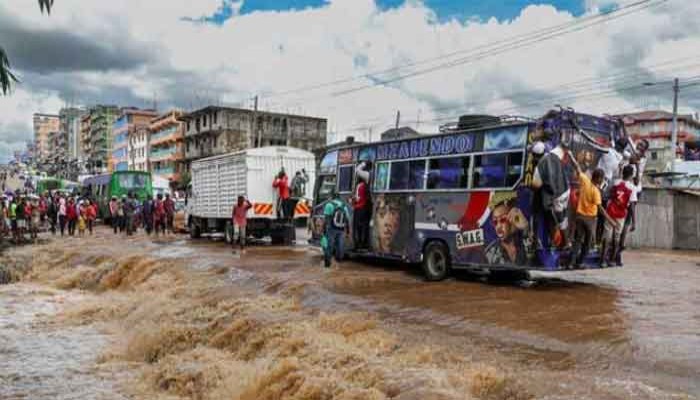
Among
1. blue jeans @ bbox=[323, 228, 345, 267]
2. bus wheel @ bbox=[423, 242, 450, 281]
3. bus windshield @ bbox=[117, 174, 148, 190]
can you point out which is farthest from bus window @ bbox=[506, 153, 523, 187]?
bus windshield @ bbox=[117, 174, 148, 190]

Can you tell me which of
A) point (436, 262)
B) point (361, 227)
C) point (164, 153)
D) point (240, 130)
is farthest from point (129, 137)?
point (436, 262)

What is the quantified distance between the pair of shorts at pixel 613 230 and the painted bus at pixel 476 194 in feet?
1.50

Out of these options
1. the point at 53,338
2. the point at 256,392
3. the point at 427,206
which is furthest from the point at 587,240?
the point at 53,338

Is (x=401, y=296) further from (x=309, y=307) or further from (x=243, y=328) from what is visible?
(x=243, y=328)

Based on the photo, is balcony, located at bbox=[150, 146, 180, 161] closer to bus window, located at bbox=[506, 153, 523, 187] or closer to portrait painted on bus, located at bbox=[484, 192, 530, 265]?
portrait painted on bus, located at bbox=[484, 192, 530, 265]

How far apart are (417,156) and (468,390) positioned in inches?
297

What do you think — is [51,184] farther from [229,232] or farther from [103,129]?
[103,129]

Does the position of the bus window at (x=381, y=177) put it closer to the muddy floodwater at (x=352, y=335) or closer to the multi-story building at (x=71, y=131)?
the muddy floodwater at (x=352, y=335)

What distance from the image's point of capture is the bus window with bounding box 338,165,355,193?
50.2ft

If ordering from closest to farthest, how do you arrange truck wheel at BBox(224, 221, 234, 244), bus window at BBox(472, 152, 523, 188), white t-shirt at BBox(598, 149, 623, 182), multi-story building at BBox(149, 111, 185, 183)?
bus window at BBox(472, 152, 523, 188) → white t-shirt at BBox(598, 149, 623, 182) → truck wheel at BBox(224, 221, 234, 244) → multi-story building at BBox(149, 111, 185, 183)

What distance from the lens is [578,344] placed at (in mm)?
7402

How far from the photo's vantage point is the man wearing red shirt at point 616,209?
11.0 m

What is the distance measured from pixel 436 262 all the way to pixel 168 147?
79.1 meters

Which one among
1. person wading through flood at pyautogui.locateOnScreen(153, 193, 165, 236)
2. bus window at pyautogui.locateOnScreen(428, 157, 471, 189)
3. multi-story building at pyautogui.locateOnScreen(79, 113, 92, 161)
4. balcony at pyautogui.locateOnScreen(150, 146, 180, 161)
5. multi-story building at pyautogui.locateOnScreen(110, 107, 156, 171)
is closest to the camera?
bus window at pyautogui.locateOnScreen(428, 157, 471, 189)
